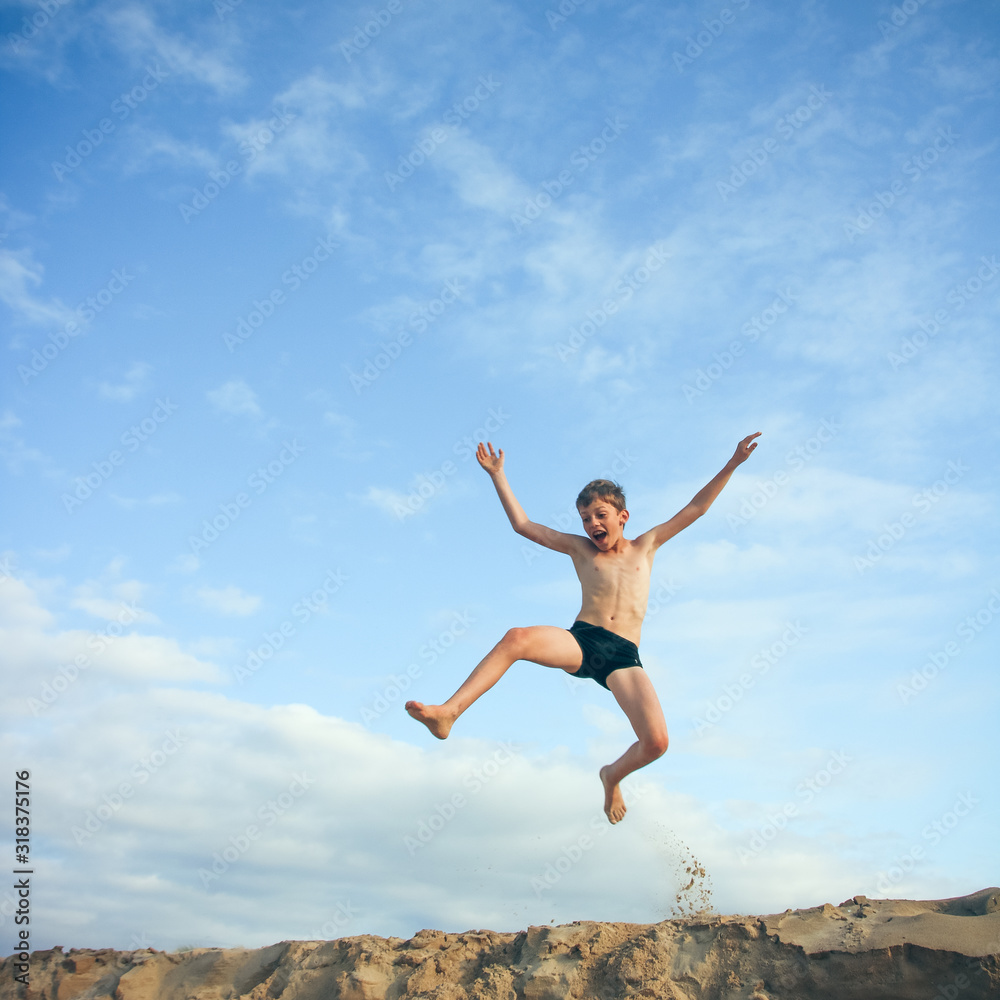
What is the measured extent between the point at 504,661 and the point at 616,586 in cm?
146

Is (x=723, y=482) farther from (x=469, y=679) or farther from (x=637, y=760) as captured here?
(x=469, y=679)

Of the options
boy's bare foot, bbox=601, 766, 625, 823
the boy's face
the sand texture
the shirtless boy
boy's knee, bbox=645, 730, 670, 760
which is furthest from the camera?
the boy's face

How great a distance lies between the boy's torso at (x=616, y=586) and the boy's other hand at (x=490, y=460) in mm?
1113

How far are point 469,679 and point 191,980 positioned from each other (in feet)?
17.9

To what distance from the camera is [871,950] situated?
20.8 ft

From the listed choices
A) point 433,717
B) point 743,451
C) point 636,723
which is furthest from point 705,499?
point 433,717

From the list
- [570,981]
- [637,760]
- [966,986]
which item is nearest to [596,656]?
[637,760]

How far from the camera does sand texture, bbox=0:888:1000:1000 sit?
6.19 metres

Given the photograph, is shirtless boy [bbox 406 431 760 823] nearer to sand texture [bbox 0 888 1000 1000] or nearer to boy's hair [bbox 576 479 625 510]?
boy's hair [bbox 576 479 625 510]

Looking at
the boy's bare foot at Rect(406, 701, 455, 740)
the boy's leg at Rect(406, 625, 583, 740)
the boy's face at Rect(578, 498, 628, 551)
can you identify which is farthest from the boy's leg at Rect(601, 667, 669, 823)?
the boy's bare foot at Rect(406, 701, 455, 740)

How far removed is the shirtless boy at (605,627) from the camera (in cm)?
662

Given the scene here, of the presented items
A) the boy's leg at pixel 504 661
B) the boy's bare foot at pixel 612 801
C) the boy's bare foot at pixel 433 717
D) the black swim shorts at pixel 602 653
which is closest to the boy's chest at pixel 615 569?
the black swim shorts at pixel 602 653

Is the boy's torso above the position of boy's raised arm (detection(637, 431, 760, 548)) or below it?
below

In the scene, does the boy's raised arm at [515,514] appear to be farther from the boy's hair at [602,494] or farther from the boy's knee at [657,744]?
the boy's knee at [657,744]
